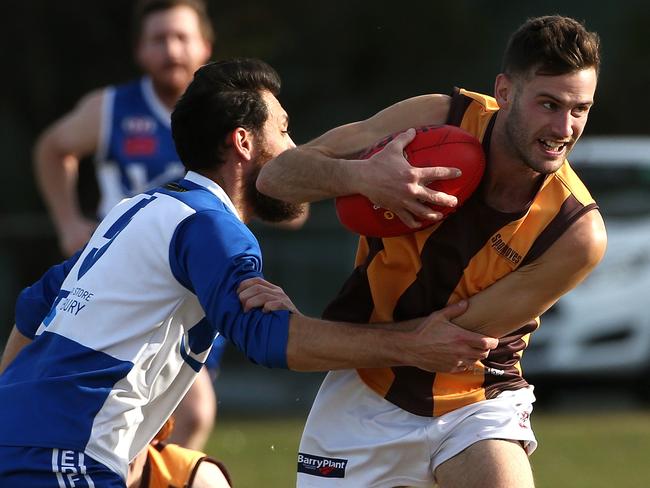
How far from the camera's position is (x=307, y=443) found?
458 cm

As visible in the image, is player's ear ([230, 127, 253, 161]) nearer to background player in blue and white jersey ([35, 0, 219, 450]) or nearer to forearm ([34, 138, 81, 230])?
background player in blue and white jersey ([35, 0, 219, 450])

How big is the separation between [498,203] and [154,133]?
313 cm

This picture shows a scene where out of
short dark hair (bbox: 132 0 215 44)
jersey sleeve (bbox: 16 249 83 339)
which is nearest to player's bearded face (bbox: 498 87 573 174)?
jersey sleeve (bbox: 16 249 83 339)

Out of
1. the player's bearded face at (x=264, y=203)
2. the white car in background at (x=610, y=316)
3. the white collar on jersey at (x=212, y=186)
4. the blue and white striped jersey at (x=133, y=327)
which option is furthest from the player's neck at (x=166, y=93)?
the white car in background at (x=610, y=316)

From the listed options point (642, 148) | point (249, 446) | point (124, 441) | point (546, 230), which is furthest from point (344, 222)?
point (642, 148)

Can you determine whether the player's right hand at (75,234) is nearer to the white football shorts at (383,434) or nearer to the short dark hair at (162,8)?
the short dark hair at (162,8)

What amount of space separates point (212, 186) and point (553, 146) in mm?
1027

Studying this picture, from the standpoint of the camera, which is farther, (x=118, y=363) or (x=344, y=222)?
(x=344, y=222)

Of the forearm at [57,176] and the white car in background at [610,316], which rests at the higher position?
the forearm at [57,176]

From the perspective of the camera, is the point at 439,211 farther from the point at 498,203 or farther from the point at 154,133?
the point at 154,133

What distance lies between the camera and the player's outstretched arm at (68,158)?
23.2 feet

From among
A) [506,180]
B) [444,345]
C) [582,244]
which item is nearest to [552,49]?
[506,180]

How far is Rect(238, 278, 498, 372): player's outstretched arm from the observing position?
3750 mm

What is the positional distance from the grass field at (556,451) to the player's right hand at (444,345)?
11.3 ft
